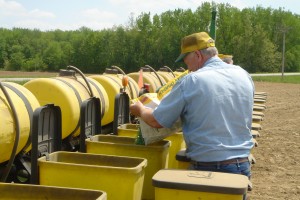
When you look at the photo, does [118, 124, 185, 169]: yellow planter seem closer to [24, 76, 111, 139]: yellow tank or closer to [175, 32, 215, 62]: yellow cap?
[24, 76, 111, 139]: yellow tank

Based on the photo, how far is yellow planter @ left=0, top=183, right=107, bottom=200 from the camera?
284cm

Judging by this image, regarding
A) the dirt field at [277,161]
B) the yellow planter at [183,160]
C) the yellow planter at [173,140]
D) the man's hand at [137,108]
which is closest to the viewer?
the man's hand at [137,108]

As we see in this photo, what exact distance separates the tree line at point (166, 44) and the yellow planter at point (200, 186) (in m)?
59.8

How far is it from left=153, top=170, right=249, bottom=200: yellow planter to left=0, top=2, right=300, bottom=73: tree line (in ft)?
196

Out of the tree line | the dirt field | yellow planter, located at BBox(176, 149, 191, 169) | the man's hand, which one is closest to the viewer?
the man's hand

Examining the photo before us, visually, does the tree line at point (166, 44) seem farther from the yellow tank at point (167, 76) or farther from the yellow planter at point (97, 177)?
the yellow planter at point (97, 177)

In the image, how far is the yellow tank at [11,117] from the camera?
4.18 metres

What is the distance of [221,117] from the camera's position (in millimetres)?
3389

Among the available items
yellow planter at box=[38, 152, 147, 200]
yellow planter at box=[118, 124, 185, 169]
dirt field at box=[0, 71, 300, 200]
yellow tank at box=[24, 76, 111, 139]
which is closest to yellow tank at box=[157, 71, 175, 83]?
dirt field at box=[0, 71, 300, 200]

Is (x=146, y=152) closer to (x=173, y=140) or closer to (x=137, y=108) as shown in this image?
(x=137, y=108)

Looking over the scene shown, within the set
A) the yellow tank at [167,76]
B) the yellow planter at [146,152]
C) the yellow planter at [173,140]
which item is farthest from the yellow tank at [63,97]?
the yellow tank at [167,76]

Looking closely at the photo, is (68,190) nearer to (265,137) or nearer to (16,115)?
(16,115)

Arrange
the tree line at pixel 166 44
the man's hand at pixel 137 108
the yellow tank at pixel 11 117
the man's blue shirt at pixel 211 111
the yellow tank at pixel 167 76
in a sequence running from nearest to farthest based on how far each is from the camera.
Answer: the man's blue shirt at pixel 211 111
the man's hand at pixel 137 108
the yellow tank at pixel 11 117
the yellow tank at pixel 167 76
the tree line at pixel 166 44

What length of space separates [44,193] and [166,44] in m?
63.5
